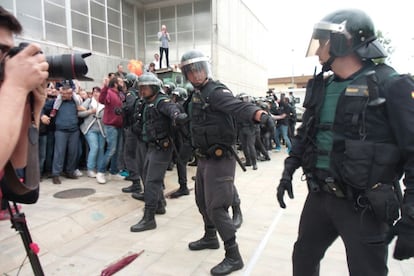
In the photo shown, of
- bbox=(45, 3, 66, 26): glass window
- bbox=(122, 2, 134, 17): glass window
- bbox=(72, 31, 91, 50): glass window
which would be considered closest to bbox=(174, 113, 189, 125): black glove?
bbox=(45, 3, 66, 26): glass window

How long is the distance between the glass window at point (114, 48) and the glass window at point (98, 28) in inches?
25.4

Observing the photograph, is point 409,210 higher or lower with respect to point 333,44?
lower

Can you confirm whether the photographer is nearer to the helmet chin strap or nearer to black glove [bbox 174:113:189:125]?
the helmet chin strap

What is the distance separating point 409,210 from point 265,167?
24.2ft

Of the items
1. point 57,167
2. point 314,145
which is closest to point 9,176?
point 314,145

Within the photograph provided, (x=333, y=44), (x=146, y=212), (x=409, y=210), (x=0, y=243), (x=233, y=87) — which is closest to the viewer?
(x=409, y=210)

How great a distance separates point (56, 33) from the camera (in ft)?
38.4

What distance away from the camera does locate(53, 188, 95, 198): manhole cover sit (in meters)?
5.12

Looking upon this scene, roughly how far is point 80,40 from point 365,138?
1338 cm

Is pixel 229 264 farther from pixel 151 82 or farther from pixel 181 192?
pixel 181 192

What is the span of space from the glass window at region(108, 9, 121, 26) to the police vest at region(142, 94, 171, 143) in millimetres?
12401

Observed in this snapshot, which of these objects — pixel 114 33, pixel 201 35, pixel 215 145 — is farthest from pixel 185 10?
pixel 215 145

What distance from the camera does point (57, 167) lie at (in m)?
5.91

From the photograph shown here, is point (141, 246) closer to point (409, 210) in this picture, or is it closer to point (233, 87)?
point (409, 210)
